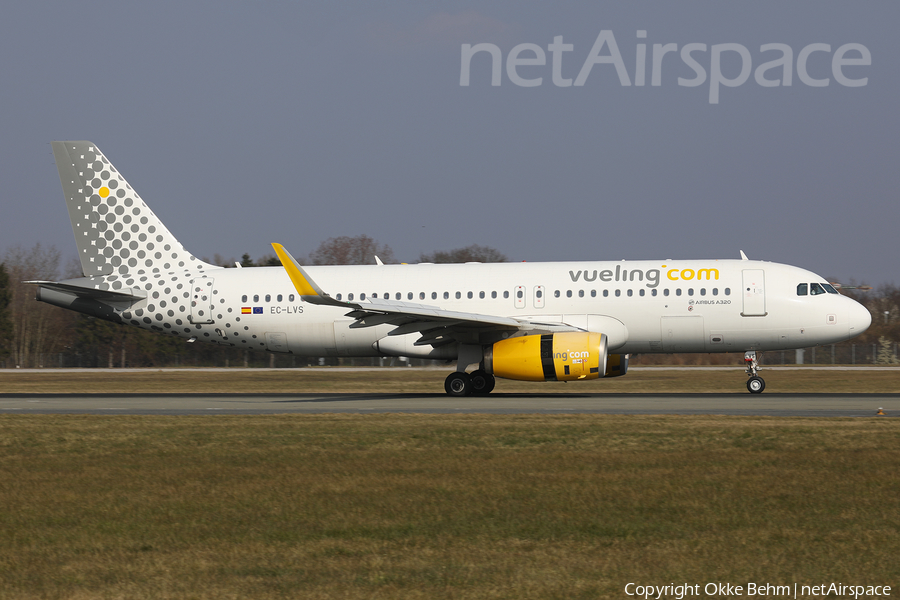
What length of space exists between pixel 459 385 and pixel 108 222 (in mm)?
12310

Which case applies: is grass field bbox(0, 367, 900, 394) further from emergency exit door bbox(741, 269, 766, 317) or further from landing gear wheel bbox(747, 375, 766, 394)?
emergency exit door bbox(741, 269, 766, 317)

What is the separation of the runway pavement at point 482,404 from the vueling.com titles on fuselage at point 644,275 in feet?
10.6

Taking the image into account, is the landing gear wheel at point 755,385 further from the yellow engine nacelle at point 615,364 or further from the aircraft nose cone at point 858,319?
the yellow engine nacelle at point 615,364

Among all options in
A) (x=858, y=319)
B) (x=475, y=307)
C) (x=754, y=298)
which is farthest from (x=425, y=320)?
(x=858, y=319)

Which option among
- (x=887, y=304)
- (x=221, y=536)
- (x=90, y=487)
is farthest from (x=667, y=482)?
(x=887, y=304)

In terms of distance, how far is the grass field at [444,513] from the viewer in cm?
624

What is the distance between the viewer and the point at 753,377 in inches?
1008

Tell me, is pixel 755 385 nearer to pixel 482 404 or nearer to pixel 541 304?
pixel 541 304

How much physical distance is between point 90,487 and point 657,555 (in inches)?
250

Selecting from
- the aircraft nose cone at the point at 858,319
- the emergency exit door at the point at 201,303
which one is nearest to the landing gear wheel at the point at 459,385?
the emergency exit door at the point at 201,303

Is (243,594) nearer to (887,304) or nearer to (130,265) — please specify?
(130,265)

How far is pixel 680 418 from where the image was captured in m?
17.1
